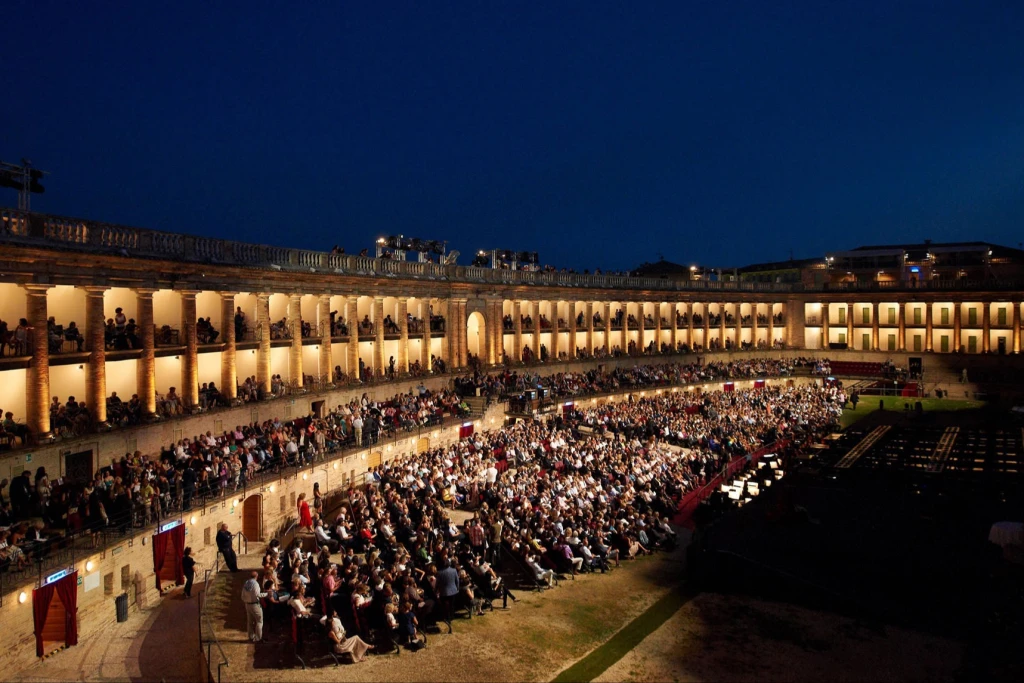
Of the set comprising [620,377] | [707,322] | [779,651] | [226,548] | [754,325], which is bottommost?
[779,651]

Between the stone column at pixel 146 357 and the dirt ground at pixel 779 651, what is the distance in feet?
68.6

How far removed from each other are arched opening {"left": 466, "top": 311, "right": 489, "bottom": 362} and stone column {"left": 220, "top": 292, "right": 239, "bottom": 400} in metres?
22.6

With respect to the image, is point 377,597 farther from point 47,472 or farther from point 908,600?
point 908,600

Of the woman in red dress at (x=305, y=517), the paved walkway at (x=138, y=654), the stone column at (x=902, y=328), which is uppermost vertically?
the stone column at (x=902, y=328)

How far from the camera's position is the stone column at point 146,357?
28875 mm

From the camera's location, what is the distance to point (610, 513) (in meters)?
27.3

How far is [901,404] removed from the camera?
60.5m

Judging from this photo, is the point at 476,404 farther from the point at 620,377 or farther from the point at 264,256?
the point at 620,377

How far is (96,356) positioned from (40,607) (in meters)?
11.7

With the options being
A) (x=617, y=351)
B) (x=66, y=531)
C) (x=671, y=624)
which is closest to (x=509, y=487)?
(x=671, y=624)

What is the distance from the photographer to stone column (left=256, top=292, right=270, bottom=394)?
1412 inches

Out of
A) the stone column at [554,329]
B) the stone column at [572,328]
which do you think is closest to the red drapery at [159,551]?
the stone column at [554,329]

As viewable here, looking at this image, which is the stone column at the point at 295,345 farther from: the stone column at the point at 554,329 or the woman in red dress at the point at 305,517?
the stone column at the point at 554,329

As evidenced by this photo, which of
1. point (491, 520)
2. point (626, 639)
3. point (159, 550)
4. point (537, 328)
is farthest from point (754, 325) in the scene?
point (159, 550)
